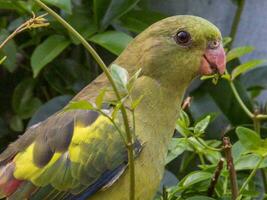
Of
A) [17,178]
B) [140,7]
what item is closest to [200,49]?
[17,178]

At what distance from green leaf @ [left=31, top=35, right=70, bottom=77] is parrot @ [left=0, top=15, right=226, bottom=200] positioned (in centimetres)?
35

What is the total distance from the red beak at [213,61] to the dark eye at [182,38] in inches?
1.6

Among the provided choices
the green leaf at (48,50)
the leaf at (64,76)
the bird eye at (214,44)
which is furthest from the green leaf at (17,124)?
the bird eye at (214,44)

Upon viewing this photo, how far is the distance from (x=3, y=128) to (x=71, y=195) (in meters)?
0.77

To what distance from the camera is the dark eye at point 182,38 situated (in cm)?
161

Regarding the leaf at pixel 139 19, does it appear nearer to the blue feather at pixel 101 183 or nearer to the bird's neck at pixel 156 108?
the bird's neck at pixel 156 108

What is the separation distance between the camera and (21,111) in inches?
87.2

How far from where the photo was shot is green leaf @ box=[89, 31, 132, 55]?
1933mm

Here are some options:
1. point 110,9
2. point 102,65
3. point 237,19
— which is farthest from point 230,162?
point 237,19

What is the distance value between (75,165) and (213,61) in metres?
0.32

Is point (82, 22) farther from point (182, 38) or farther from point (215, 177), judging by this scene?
point (215, 177)

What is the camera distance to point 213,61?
5.24ft

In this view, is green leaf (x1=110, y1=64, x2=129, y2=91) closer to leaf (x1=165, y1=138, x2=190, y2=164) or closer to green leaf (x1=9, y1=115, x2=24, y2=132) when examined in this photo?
leaf (x1=165, y1=138, x2=190, y2=164)

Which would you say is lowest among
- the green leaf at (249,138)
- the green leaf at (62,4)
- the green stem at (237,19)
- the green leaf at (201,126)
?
the green stem at (237,19)
